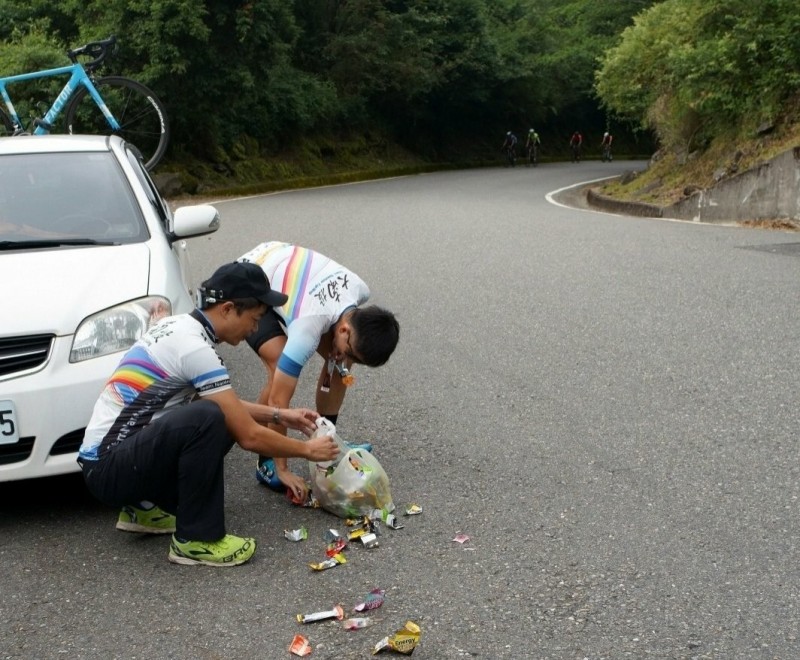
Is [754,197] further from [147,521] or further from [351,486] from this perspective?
[147,521]

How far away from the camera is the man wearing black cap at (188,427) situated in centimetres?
396

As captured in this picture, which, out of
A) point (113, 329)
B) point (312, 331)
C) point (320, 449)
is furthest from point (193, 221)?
point (320, 449)

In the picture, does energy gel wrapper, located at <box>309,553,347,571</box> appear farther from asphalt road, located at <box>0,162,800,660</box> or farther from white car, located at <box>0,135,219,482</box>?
white car, located at <box>0,135,219,482</box>

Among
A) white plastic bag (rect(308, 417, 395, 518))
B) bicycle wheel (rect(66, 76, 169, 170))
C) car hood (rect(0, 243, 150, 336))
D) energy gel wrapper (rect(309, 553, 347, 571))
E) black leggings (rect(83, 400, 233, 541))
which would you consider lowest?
energy gel wrapper (rect(309, 553, 347, 571))

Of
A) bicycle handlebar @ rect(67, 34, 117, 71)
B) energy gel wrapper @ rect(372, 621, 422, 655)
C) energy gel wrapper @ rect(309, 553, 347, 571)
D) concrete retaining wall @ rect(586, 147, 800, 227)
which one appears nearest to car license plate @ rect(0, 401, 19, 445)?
energy gel wrapper @ rect(309, 553, 347, 571)

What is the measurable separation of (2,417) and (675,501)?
9.23 ft

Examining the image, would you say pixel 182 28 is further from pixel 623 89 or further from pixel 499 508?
pixel 499 508

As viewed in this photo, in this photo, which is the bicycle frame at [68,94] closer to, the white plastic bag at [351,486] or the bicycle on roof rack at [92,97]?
the bicycle on roof rack at [92,97]

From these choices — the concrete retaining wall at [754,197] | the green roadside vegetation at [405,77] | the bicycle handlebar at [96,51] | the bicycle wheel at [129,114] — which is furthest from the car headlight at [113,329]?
the green roadside vegetation at [405,77]

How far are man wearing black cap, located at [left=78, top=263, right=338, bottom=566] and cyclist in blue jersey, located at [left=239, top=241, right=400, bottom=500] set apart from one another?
0.31 m

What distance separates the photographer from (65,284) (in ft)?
15.5

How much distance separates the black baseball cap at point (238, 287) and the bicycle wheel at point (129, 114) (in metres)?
6.45

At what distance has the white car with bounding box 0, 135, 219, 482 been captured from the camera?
4336mm

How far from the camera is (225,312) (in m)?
4.08
